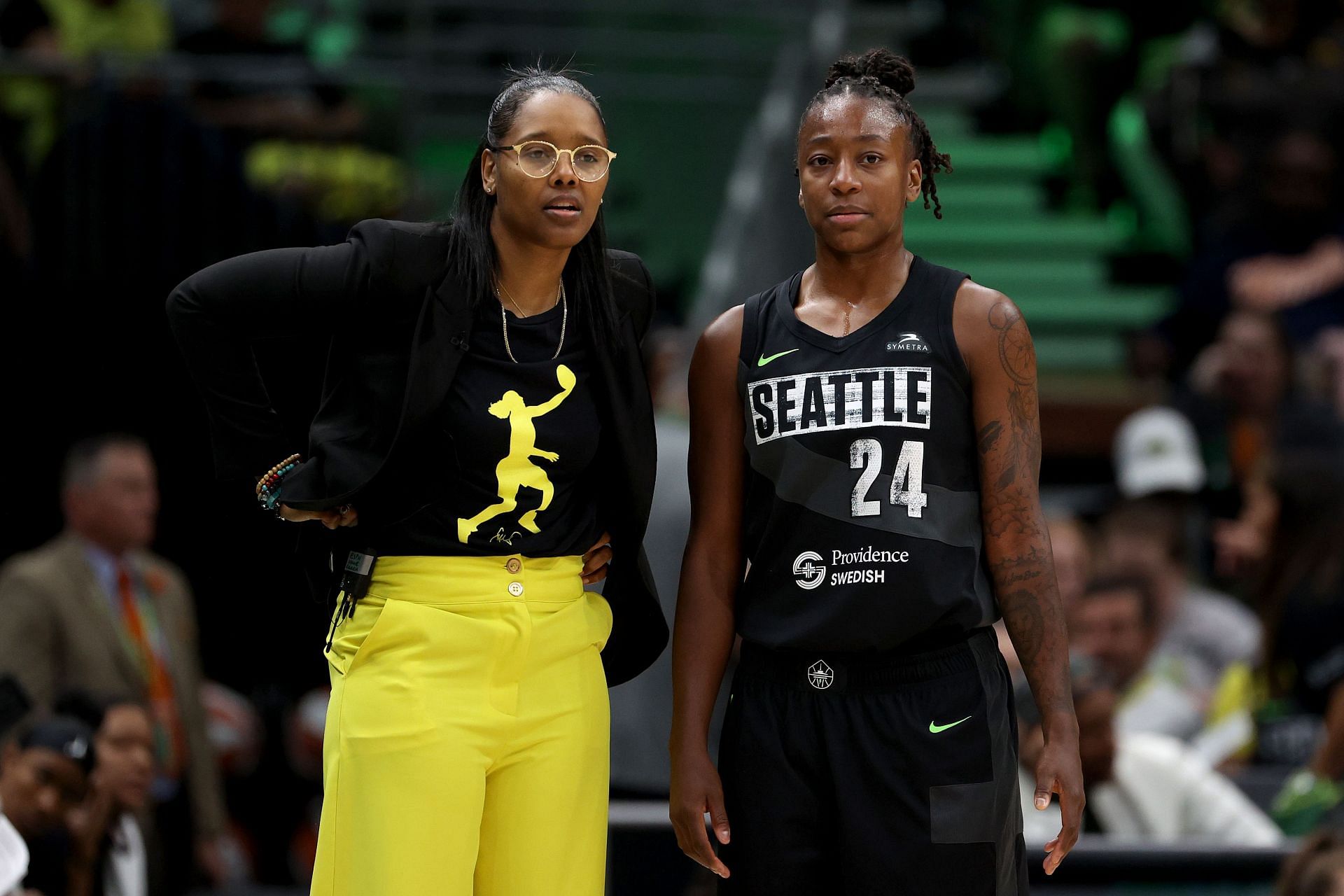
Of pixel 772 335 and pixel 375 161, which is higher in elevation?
pixel 375 161

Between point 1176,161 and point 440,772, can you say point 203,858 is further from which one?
point 1176,161

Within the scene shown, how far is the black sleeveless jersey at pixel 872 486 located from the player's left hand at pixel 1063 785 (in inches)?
9.9

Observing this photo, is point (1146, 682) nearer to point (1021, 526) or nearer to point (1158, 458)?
point (1158, 458)

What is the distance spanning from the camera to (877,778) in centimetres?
305

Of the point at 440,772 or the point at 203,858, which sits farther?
the point at 203,858

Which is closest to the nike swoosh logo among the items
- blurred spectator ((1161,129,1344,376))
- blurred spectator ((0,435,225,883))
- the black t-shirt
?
the black t-shirt

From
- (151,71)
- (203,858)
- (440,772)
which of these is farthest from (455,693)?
(151,71)

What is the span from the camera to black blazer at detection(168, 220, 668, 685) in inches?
121

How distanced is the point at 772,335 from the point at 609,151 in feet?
1.41

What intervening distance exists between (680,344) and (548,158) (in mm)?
4474

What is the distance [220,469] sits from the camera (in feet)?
10.6

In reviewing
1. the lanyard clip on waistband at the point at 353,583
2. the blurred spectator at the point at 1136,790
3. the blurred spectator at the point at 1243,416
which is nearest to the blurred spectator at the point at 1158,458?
the blurred spectator at the point at 1243,416

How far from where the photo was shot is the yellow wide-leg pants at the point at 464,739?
9.71 feet

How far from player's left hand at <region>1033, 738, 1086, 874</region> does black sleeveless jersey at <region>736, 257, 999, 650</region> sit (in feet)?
0.82
